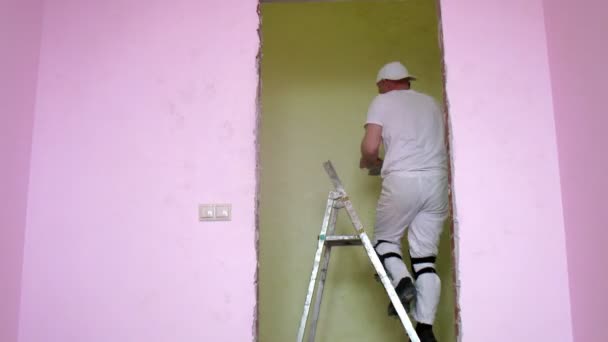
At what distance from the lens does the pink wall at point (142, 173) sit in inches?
87.0

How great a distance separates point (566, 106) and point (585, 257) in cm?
61

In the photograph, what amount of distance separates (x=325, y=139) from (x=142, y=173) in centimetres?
155

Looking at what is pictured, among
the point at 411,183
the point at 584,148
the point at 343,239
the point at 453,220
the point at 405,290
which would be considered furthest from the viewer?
the point at 343,239

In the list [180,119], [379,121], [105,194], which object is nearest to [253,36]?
[180,119]

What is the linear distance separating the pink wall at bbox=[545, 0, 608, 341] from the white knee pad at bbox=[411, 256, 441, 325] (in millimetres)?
603

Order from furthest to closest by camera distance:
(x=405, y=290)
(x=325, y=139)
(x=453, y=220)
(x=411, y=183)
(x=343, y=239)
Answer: (x=325, y=139), (x=343, y=239), (x=411, y=183), (x=405, y=290), (x=453, y=220)

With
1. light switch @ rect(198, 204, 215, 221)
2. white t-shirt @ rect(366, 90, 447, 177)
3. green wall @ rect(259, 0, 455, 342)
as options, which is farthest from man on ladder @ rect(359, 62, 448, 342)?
light switch @ rect(198, 204, 215, 221)

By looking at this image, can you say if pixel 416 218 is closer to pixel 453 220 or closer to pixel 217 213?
pixel 453 220

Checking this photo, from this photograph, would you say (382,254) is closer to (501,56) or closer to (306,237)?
(306,237)

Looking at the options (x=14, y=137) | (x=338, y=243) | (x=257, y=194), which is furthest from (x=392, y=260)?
(x=14, y=137)

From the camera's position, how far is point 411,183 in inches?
102

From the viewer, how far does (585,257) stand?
2043 millimetres

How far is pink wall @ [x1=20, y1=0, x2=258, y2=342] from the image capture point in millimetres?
2209

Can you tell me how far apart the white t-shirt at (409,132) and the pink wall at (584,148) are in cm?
60
